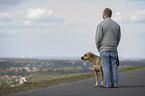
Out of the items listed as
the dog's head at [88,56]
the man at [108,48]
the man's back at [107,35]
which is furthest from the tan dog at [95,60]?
the man's back at [107,35]

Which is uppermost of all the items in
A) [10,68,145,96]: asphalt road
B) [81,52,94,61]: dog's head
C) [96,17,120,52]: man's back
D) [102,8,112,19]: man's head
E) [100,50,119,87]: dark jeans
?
[102,8,112,19]: man's head

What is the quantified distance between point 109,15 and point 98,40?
3.25 ft

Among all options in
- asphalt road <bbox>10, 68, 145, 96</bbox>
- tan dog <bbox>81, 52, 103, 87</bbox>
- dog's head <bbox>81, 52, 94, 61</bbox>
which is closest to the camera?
asphalt road <bbox>10, 68, 145, 96</bbox>

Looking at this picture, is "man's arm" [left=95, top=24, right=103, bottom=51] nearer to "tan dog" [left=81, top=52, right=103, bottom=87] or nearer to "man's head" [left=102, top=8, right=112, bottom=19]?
"man's head" [left=102, top=8, right=112, bottom=19]

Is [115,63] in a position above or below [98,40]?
below

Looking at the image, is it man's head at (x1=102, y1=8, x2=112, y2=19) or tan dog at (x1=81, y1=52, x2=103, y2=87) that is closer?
man's head at (x1=102, y1=8, x2=112, y2=19)

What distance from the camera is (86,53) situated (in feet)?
33.4

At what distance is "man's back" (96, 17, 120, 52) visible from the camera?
9.25m

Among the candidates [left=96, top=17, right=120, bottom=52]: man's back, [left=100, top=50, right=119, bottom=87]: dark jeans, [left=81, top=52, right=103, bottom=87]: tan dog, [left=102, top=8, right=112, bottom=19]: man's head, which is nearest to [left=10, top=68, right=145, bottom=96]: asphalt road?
[left=100, top=50, right=119, bottom=87]: dark jeans

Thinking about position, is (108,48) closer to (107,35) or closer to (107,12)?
(107,35)

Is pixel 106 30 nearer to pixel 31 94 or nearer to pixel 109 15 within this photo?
pixel 109 15

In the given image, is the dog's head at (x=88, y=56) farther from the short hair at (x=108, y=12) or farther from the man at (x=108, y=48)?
the short hair at (x=108, y=12)

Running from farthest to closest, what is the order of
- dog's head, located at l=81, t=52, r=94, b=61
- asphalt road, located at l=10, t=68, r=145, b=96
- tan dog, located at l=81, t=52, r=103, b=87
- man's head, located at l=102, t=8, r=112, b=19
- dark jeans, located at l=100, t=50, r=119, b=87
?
dog's head, located at l=81, t=52, r=94, b=61 → tan dog, located at l=81, t=52, r=103, b=87 → man's head, located at l=102, t=8, r=112, b=19 → dark jeans, located at l=100, t=50, r=119, b=87 → asphalt road, located at l=10, t=68, r=145, b=96

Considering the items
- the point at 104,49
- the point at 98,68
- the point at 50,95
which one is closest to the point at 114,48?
the point at 104,49
